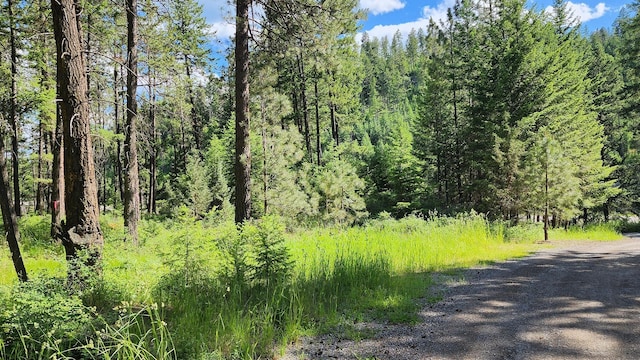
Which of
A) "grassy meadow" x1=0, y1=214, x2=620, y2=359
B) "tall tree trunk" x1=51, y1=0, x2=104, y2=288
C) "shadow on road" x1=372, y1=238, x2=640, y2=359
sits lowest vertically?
"shadow on road" x1=372, y1=238, x2=640, y2=359

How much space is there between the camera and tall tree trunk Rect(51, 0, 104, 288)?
4.96 metres

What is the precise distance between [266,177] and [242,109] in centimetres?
791

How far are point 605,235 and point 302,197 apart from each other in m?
16.1

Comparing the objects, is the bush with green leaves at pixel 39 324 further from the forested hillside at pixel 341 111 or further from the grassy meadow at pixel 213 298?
the forested hillside at pixel 341 111

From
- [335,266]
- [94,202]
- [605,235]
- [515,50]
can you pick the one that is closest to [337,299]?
[335,266]

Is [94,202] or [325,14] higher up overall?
[325,14]

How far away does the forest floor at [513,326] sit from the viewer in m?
3.93

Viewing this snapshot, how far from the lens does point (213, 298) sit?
486cm

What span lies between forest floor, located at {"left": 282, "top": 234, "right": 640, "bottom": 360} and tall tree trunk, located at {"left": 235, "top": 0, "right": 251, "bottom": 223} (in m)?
4.39

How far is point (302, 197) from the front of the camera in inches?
691

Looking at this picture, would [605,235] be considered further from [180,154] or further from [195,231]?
[180,154]

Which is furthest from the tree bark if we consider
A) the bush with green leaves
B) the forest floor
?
the forest floor

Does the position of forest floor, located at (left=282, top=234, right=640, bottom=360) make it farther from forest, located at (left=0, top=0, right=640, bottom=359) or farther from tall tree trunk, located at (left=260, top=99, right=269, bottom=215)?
tall tree trunk, located at (left=260, top=99, right=269, bottom=215)

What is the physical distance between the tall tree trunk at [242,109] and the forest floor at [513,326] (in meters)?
4.39
